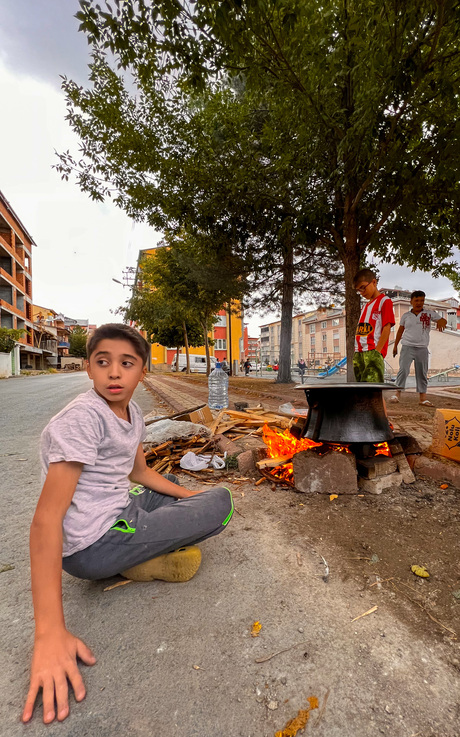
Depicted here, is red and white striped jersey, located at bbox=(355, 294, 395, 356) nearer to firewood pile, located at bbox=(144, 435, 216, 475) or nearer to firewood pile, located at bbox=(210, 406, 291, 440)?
firewood pile, located at bbox=(210, 406, 291, 440)

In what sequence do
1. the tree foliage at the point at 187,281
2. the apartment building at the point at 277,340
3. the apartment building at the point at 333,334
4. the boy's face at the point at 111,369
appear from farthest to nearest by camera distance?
the apartment building at the point at 277,340 < the apartment building at the point at 333,334 < the tree foliage at the point at 187,281 < the boy's face at the point at 111,369

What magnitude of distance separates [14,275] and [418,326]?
44667 millimetres

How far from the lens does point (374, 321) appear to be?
415 cm

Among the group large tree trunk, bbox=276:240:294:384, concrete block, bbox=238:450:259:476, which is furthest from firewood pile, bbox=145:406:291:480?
large tree trunk, bbox=276:240:294:384

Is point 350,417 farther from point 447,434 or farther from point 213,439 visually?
point 213,439

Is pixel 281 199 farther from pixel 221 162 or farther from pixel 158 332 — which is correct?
pixel 158 332

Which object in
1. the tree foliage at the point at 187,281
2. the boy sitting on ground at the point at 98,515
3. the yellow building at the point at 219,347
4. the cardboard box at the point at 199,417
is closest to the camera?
the boy sitting on ground at the point at 98,515

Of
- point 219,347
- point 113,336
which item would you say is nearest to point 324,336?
point 219,347

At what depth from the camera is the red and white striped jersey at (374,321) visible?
406 cm

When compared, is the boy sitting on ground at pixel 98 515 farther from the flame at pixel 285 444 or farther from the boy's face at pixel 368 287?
the boy's face at pixel 368 287

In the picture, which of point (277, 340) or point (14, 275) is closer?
point (14, 275)

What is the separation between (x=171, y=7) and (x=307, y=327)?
69.7 m

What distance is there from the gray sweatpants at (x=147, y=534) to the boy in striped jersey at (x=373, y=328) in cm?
287

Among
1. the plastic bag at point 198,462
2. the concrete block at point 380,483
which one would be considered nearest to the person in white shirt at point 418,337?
the concrete block at point 380,483
